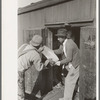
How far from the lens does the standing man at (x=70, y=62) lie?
1.65m

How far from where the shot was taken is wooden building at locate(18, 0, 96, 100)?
1.63m

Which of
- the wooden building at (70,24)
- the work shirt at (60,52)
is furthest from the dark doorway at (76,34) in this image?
the work shirt at (60,52)

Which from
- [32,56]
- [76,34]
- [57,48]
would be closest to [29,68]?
[32,56]

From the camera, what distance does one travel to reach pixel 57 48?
65.6 inches

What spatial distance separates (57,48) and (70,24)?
0.63 ft

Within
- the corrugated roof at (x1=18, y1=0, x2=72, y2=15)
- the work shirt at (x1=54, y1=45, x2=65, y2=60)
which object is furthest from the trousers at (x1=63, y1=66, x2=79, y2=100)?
the corrugated roof at (x1=18, y1=0, x2=72, y2=15)

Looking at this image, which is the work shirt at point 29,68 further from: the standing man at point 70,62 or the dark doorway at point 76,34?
the dark doorway at point 76,34

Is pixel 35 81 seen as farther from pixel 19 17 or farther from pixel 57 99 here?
pixel 19 17

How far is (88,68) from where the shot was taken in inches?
66.4

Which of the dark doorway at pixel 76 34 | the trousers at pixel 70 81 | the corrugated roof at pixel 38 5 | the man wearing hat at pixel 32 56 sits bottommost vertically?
the trousers at pixel 70 81

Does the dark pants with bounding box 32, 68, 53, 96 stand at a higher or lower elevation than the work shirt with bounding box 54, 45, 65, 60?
lower

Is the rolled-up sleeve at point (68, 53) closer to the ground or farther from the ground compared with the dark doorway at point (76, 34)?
closer to the ground

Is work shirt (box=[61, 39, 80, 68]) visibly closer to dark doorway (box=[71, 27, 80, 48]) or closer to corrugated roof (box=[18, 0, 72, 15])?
dark doorway (box=[71, 27, 80, 48])

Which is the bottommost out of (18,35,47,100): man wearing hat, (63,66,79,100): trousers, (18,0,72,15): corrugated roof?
(63,66,79,100): trousers
